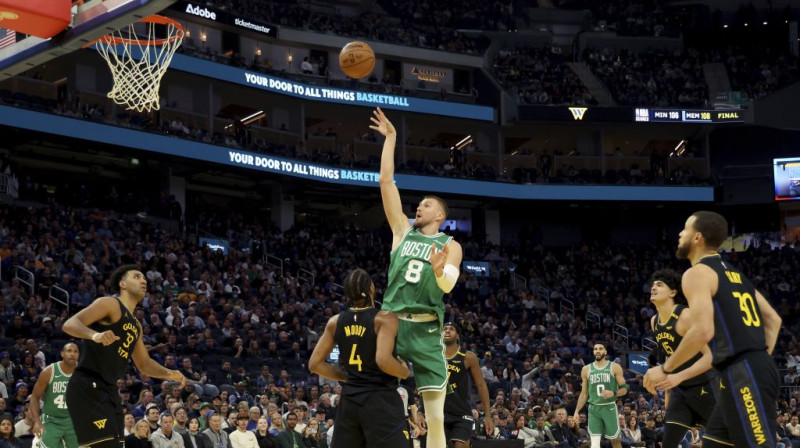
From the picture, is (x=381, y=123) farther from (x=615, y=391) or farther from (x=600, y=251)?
(x=600, y=251)

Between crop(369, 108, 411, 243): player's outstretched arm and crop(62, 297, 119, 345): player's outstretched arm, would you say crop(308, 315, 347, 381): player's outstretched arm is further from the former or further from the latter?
crop(62, 297, 119, 345): player's outstretched arm

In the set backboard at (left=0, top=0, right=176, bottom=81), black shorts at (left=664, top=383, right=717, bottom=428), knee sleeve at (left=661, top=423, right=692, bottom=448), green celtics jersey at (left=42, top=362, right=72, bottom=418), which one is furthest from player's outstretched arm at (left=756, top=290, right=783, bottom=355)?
green celtics jersey at (left=42, top=362, right=72, bottom=418)

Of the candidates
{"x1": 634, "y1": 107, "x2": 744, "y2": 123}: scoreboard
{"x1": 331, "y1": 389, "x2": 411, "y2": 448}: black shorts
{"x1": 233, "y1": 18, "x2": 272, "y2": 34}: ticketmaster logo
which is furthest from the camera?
{"x1": 634, "y1": 107, "x2": 744, "y2": 123}: scoreboard

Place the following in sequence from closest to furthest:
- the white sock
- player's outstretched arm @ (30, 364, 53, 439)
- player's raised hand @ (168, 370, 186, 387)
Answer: the white sock
player's raised hand @ (168, 370, 186, 387)
player's outstretched arm @ (30, 364, 53, 439)

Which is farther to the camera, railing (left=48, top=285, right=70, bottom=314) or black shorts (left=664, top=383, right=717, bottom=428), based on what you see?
railing (left=48, top=285, right=70, bottom=314)

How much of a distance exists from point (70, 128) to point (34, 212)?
5.15m

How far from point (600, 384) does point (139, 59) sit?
34.8 feet

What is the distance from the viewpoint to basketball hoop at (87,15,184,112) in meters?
18.2

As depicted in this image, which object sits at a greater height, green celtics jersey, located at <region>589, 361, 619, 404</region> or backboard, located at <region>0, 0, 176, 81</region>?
backboard, located at <region>0, 0, 176, 81</region>

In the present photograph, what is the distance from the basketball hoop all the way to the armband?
10.0 meters

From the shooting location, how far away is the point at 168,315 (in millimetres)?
26234

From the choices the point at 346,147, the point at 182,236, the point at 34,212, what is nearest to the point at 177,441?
the point at 34,212

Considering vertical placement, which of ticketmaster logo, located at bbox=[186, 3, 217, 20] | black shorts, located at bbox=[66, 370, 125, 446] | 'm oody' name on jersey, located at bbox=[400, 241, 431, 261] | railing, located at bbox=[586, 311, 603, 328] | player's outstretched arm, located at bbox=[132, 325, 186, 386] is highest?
ticketmaster logo, located at bbox=[186, 3, 217, 20]

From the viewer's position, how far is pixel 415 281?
905 centimetres
